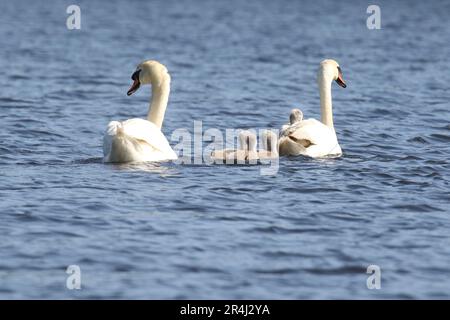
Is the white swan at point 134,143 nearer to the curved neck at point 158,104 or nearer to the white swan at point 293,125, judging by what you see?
the curved neck at point 158,104

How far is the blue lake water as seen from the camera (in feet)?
30.6

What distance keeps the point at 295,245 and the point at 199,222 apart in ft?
4.00

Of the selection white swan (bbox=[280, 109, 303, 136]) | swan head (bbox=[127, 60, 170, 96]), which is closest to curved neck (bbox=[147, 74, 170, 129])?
swan head (bbox=[127, 60, 170, 96])

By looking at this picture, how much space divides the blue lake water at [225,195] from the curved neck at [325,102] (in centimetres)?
58

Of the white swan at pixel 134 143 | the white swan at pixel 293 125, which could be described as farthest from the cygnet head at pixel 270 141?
the white swan at pixel 134 143

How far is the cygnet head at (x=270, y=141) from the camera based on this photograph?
14615mm

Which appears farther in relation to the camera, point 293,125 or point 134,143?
point 293,125

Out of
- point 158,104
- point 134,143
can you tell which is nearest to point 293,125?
point 158,104

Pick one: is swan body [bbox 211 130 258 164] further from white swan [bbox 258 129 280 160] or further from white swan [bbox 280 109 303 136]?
white swan [bbox 280 109 303 136]

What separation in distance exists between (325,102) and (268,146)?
67.7 inches

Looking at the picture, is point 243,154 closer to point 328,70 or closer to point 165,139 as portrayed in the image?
point 165,139

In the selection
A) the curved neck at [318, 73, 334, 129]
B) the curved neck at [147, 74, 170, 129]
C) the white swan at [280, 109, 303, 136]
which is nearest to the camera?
the white swan at [280, 109, 303, 136]

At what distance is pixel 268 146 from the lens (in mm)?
14836

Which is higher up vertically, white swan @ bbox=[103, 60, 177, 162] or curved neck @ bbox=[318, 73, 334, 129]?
curved neck @ bbox=[318, 73, 334, 129]
